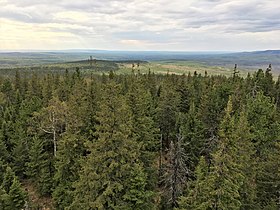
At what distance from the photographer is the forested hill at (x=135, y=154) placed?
18.7m

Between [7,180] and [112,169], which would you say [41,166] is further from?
[112,169]

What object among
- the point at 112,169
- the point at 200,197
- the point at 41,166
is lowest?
the point at 41,166

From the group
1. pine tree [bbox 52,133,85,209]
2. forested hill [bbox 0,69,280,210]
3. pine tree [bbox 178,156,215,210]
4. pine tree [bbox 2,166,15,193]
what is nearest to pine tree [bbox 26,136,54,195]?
forested hill [bbox 0,69,280,210]

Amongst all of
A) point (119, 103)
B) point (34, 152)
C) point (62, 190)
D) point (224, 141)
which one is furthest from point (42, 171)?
point (224, 141)

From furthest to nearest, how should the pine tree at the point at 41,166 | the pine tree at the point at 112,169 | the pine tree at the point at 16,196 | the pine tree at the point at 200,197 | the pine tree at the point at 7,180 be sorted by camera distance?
the pine tree at the point at 41,166
the pine tree at the point at 7,180
the pine tree at the point at 16,196
the pine tree at the point at 112,169
the pine tree at the point at 200,197

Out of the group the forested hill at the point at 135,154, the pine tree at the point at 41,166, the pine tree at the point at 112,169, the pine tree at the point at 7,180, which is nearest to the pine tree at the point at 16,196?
the forested hill at the point at 135,154

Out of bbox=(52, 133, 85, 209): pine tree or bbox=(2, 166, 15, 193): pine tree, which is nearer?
bbox=(52, 133, 85, 209): pine tree

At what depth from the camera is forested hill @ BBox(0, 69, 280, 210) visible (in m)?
18.7

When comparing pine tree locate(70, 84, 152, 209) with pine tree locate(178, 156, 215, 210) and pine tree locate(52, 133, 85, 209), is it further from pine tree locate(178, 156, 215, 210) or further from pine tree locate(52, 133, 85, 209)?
pine tree locate(52, 133, 85, 209)

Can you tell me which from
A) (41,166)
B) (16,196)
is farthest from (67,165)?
(41,166)

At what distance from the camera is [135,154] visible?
63.8ft

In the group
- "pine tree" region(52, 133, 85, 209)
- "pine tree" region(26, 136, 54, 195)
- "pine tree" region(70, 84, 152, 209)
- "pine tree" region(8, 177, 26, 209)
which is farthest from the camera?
"pine tree" region(26, 136, 54, 195)

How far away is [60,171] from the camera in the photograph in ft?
89.3

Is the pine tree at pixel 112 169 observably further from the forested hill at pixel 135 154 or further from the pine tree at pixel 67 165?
the pine tree at pixel 67 165
